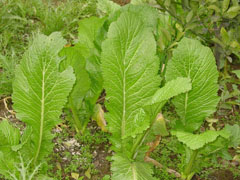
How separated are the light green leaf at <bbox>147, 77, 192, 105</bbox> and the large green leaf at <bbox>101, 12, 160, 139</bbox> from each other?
0.18 meters

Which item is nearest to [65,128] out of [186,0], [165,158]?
[165,158]

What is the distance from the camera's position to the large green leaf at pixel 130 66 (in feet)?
5.79

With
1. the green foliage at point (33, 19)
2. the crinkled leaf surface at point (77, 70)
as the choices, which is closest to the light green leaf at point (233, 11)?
the crinkled leaf surface at point (77, 70)

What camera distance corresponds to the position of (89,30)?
2158mm

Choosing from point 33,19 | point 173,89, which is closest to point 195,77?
point 173,89

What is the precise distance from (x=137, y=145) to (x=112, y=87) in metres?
0.36

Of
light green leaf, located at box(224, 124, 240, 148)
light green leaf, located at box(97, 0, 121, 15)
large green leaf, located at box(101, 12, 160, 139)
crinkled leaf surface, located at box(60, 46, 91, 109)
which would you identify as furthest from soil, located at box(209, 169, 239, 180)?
light green leaf, located at box(97, 0, 121, 15)

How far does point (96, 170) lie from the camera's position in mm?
2074

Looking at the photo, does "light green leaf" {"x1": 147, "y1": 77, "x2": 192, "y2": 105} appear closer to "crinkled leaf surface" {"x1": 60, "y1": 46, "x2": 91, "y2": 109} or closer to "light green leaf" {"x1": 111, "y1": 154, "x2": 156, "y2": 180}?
"light green leaf" {"x1": 111, "y1": 154, "x2": 156, "y2": 180}

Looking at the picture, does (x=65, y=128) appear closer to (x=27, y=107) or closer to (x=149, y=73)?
(x=27, y=107)

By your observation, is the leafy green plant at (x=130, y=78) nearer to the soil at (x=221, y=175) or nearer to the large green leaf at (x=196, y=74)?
the large green leaf at (x=196, y=74)

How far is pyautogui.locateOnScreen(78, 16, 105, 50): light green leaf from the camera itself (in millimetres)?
2131

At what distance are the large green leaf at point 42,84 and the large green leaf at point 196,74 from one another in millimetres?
567

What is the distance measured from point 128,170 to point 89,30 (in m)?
0.92
